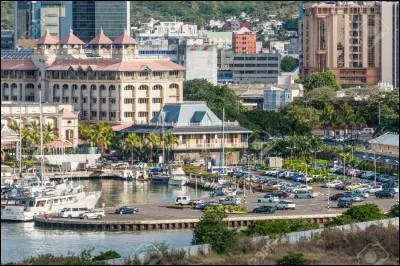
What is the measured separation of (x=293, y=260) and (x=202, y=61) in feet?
170

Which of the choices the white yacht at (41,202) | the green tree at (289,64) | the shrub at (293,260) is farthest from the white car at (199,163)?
the green tree at (289,64)

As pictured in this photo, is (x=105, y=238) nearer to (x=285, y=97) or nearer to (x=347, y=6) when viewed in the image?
(x=285, y=97)

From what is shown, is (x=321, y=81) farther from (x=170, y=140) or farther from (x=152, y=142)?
(x=152, y=142)

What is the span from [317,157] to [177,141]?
3912 mm

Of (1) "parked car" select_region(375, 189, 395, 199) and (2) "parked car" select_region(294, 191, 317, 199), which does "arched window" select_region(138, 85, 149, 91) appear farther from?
(1) "parked car" select_region(375, 189, 395, 199)

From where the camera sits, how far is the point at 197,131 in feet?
166

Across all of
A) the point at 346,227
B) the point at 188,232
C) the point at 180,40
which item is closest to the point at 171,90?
the point at 180,40

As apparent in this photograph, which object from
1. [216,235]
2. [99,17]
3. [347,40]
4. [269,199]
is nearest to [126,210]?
[269,199]

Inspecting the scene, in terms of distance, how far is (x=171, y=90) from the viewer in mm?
57500

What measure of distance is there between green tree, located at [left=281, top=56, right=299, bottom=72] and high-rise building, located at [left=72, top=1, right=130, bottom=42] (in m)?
12.3

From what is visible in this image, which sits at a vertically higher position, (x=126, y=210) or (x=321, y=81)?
(x=321, y=81)

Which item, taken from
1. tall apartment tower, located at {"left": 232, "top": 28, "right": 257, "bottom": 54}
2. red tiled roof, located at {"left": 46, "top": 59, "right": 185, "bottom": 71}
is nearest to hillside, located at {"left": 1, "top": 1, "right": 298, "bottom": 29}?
tall apartment tower, located at {"left": 232, "top": 28, "right": 257, "bottom": 54}

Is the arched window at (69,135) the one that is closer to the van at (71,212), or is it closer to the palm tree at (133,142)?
the palm tree at (133,142)

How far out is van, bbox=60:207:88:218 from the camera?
36062 mm
